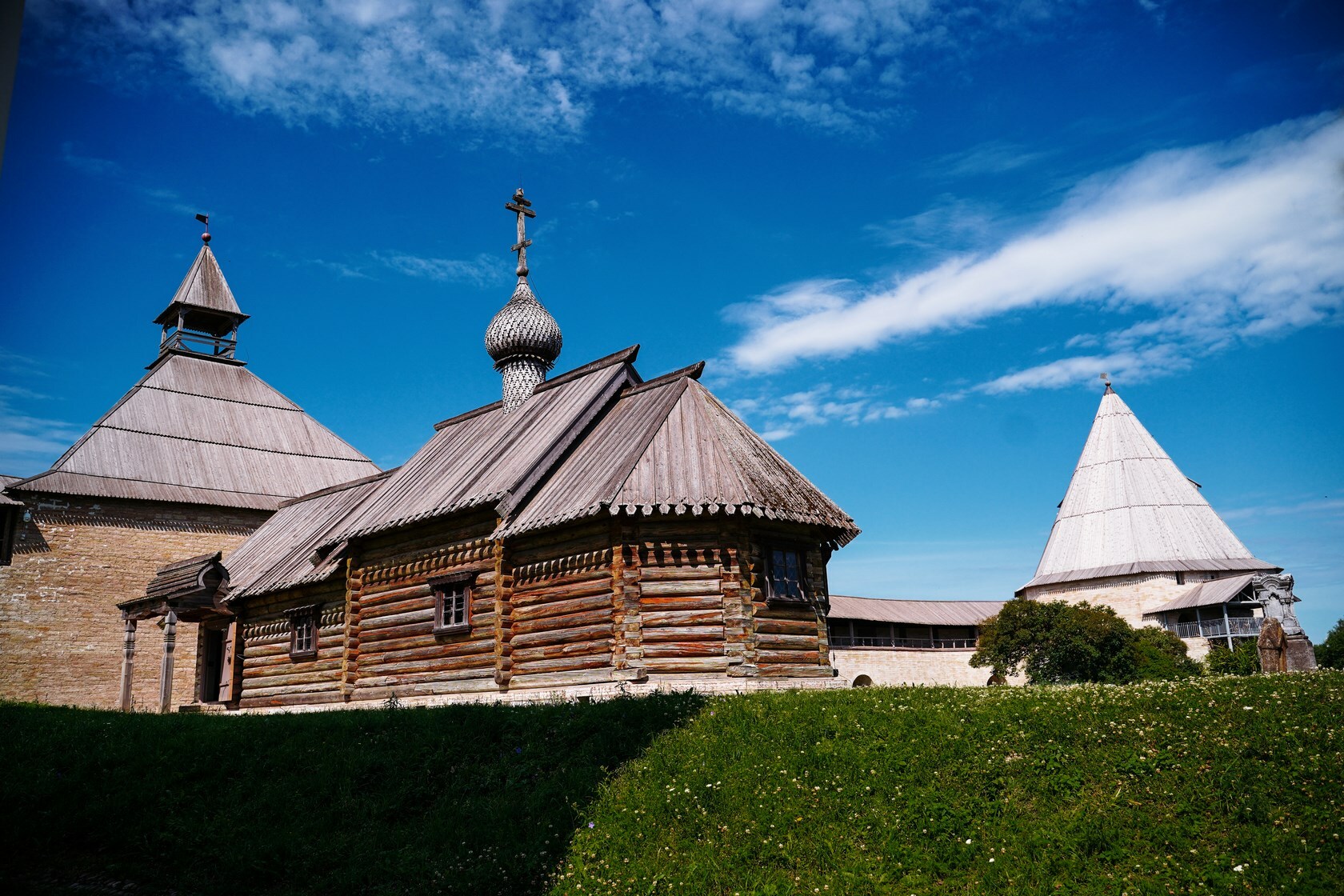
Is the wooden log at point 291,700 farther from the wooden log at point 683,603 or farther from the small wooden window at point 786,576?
the small wooden window at point 786,576

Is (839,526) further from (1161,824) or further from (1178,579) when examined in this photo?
(1178,579)

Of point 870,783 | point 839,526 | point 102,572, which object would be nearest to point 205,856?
point 870,783

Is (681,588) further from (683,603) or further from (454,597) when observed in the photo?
(454,597)

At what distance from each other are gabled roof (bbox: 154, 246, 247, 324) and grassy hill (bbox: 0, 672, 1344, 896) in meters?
36.0

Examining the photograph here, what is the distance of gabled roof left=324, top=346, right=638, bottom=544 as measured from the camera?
18750 millimetres

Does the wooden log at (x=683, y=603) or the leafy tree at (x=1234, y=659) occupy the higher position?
the wooden log at (x=683, y=603)

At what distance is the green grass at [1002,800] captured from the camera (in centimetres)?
795

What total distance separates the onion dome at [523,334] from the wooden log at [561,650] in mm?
10589

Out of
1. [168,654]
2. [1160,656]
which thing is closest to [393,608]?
[168,654]

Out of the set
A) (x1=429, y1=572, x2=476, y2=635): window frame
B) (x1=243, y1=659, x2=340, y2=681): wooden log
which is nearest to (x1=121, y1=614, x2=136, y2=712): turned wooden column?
(x1=243, y1=659, x2=340, y2=681): wooden log

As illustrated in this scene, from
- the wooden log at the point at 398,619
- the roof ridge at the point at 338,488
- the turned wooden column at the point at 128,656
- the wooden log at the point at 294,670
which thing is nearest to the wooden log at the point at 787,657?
the wooden log at the point at 398,619

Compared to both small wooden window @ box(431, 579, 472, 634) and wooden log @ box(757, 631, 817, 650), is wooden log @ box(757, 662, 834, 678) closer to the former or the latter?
wooden log @ box(757, 631, 817, 650)

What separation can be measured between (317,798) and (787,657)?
26.7 ft

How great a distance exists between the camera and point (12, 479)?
112 ft
